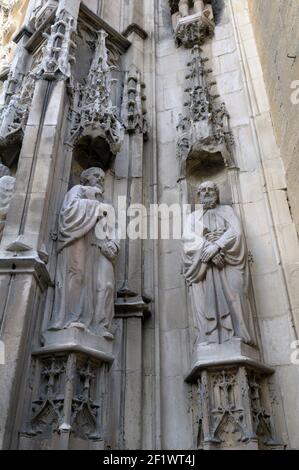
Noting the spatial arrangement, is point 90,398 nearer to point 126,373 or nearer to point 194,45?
point 126,373

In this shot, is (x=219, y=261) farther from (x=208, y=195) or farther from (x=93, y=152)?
(x=93, y=152)

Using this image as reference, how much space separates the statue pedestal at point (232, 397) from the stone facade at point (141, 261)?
2 cm

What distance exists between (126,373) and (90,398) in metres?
0.62

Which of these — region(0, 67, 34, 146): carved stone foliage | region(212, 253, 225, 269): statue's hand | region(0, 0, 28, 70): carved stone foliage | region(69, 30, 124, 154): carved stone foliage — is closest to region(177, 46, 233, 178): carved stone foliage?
region(69, 30, 124, 154): carved stone foliage

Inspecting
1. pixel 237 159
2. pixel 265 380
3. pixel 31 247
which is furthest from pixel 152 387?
pixel 237 159

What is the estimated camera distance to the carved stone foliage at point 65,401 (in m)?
4.38

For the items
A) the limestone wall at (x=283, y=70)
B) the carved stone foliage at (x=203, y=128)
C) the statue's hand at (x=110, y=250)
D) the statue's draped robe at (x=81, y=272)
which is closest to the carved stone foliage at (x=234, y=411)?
the statue's draped robe at (x=81, y=272)

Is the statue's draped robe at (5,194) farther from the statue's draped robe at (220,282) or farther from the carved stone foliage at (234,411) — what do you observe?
the carved stone foliage at (234,411)

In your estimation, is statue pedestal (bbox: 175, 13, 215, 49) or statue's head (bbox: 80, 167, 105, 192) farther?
statue pedestal (bbox: 175, 13, 215, 49)

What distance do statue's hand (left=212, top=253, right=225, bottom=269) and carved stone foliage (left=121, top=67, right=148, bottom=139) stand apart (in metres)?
2.87

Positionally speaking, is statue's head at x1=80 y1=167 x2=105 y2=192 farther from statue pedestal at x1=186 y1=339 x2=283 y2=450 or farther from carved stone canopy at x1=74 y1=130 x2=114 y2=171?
statue pedestal at x1=186 y1=339 x2=283 y2=450

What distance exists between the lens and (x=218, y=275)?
17.8ft

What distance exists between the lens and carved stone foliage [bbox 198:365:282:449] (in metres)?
4.53

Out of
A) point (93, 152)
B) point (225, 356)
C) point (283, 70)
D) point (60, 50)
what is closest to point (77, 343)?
point (225, 356)
